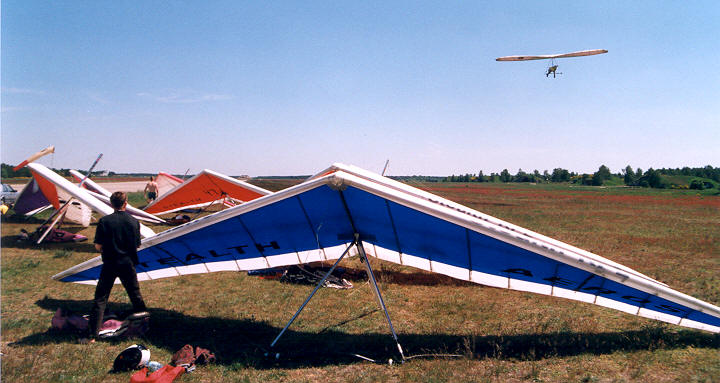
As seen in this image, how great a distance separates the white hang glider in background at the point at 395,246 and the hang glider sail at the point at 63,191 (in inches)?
106

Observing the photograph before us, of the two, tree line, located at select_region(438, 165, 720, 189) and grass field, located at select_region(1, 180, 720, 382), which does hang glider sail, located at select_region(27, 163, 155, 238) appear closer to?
grass field, located at select_region(1, 180, 720, 382)

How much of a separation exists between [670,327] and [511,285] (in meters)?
2.88

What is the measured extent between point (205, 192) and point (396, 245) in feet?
40.6

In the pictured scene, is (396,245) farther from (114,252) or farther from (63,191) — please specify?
(63,191)

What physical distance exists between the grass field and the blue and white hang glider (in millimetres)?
780

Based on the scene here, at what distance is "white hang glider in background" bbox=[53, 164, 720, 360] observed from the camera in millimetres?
3465

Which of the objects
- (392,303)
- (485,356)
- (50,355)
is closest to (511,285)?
(485,356)

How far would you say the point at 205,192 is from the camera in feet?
48.9

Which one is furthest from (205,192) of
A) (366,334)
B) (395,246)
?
(395,246)

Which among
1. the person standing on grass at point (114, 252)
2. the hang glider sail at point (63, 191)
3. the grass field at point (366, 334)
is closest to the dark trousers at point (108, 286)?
the person standing on grass at point (114, 252)

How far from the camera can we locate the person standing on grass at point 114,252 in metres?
4.51

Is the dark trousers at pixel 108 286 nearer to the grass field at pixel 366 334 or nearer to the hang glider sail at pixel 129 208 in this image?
the grass field at pixel 366 334

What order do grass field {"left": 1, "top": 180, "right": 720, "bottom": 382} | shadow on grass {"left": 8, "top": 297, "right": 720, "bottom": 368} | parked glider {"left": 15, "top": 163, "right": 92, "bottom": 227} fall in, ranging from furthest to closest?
Result: parked glider {"left": 15, "top": 163, "right": 92, "bottom": 227} → shadow on grass {"left": 8, "top": 297, "right": 720, "bottom": 368} → grass field {"left": 1, "top": 180, "right": 720, "bottom": 382}

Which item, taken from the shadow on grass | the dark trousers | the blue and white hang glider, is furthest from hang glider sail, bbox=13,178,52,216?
the dark trousers
